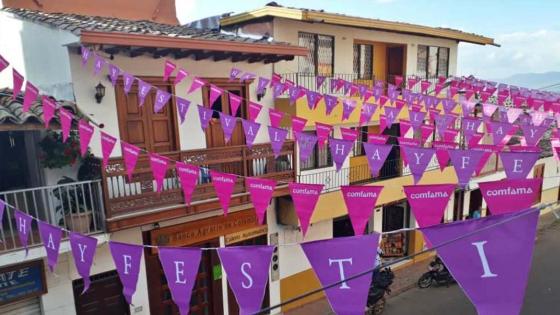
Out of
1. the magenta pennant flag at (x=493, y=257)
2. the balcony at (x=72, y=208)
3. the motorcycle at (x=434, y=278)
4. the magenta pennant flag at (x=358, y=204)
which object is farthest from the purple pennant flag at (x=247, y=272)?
the motorcycle at (x=434, y=278)

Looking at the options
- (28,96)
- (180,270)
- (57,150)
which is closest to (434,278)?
(180,270)

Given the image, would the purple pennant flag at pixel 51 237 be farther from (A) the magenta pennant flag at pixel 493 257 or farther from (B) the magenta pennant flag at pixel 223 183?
(A) the magenta pennant flag at pixel 493 257

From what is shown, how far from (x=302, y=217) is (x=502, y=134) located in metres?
5.48

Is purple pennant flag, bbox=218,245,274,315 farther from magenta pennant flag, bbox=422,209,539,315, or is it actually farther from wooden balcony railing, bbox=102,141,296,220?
wooden balcony railing, bbox=102,141,296,220

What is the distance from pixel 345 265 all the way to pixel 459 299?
461 inches

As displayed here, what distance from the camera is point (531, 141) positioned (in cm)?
840

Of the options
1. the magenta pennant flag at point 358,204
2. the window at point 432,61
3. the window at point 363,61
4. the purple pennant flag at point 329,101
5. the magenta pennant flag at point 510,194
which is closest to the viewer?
the magenta pennant flag at point 510,194

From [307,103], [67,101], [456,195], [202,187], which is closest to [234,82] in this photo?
[307,103]

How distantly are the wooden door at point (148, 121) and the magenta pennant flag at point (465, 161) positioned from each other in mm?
6790

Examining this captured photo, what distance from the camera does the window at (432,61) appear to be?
1762cm

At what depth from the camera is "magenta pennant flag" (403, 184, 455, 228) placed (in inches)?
196

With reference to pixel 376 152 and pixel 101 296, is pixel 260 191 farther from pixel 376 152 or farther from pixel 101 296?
pixel 101 296

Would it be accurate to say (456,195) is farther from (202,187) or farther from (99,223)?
(99,223)

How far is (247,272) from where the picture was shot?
4.72 meters
